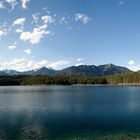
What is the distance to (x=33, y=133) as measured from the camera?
4778 cm

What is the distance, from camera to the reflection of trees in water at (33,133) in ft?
147

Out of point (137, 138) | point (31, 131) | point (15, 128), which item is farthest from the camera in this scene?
point (15, 128)

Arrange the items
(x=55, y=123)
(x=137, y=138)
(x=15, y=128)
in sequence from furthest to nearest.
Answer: (x=55, y=123), (x=15, y=128), (x=137, y=138)

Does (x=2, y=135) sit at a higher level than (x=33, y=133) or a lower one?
lower

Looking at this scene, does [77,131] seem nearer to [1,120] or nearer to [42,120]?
[42,120]

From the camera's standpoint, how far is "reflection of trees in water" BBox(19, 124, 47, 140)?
44.8m

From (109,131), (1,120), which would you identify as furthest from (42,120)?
(109,131)

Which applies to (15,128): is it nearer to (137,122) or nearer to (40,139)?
(40,139)

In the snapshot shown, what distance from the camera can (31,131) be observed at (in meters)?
49.6

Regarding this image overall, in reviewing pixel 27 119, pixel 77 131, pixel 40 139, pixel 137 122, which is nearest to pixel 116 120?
pixel 137 122

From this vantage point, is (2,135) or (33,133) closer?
(2,135)

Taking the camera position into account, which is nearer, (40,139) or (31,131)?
(40,139)

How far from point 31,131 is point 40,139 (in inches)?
262

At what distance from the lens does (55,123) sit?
191ft
